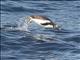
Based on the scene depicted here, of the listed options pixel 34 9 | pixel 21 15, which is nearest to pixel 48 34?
pixel 21 15

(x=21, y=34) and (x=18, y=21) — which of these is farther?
(x=18, y=21)

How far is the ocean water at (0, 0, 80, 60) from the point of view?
37.7 ft

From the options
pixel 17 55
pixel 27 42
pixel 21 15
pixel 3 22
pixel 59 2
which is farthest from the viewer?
pixel 59 2

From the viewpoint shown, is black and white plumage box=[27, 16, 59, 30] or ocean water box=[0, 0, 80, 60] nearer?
ocean water box=[0, 0, 80, 60]

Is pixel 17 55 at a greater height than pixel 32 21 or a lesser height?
lesser

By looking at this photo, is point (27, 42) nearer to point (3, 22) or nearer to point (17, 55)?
point (17, 55)

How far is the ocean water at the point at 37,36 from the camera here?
1149 cm

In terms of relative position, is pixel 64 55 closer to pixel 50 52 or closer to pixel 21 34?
pixel 50 52

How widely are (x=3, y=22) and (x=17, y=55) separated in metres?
3.93

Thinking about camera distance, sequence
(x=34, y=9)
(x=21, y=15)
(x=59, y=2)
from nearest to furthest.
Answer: (x=21, y=15)
(x=34, y=9)
(x=59, y=2)

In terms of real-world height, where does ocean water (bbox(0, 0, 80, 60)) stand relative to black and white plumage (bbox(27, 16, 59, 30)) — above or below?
below

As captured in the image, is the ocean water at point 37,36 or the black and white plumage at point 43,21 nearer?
the ocean water at point 37,36

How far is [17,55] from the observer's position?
11.3 meters

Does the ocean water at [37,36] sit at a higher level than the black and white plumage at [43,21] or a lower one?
lower
